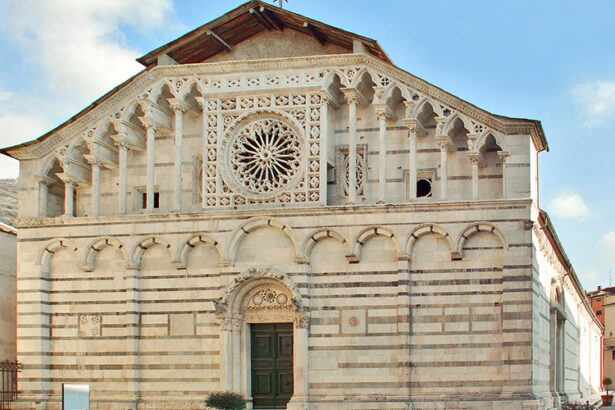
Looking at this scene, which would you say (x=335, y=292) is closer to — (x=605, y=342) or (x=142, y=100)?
(x=142, y=100)

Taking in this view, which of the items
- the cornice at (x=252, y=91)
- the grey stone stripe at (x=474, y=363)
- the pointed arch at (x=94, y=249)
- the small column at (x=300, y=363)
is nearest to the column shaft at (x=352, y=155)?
the cornice at (x=252, y=91)

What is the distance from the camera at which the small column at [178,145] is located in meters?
22.6

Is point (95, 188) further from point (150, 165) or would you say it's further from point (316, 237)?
point (316, 237)

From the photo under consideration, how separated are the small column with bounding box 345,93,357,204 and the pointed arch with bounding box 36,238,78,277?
254 inches

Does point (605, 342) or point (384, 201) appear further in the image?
point (605, 342)

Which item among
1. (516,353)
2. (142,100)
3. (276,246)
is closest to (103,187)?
(142,100)

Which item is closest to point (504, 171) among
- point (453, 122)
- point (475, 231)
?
point (475, 231)

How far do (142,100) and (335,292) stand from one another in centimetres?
625

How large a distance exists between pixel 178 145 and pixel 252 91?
204 centimetres

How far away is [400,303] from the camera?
21.1m

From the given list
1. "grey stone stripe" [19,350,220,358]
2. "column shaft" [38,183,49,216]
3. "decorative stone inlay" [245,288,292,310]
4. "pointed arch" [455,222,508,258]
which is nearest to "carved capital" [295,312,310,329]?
"decorative stone inlay" [245,288,292,310]

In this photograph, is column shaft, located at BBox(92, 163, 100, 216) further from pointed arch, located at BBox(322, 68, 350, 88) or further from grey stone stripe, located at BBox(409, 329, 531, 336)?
grey stone stripe, located at BBox(409, 329, 531, 336)

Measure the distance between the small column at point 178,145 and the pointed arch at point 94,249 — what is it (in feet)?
5.30

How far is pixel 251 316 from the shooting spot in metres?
22.1
